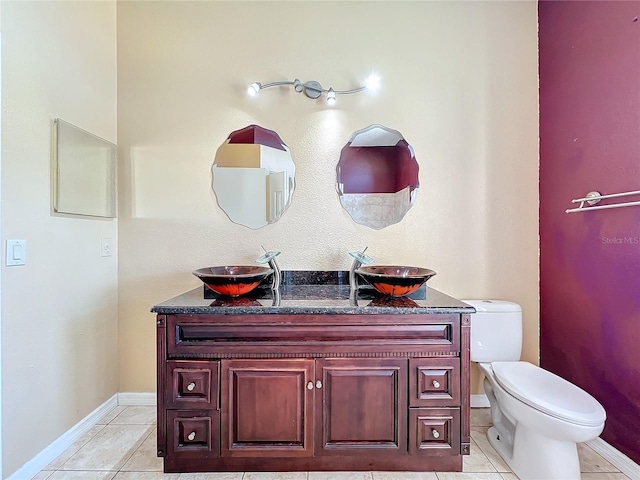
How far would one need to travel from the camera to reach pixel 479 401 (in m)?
2.17

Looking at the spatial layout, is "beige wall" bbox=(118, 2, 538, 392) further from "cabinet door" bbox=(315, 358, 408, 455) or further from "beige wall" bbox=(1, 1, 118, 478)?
"cabinet door" bbox=(315, 358, 408, 455)

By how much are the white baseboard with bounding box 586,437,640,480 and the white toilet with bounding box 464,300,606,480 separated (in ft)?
1.26

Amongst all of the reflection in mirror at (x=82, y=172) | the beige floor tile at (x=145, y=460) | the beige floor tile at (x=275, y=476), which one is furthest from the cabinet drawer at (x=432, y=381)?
the reflection in mirror at (x=82, y=172)

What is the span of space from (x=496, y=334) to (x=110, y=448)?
2.29m

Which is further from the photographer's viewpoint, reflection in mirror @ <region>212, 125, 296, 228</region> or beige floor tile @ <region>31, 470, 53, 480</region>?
reflection in mirror @ <region>212, 125, 296, 228</region>

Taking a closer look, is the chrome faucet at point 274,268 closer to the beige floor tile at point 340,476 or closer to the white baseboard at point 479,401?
the beige floor tile at point 340,476

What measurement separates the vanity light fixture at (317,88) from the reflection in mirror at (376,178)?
269mm

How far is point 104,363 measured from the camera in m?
2.05

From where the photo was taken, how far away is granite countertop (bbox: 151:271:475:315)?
1.48m

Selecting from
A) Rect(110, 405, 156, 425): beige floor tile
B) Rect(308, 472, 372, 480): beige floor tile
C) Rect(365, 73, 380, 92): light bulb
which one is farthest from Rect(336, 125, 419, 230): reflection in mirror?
Rect(110, 405, 156, 425): beige floor tile

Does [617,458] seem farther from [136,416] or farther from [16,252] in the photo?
[16,252]

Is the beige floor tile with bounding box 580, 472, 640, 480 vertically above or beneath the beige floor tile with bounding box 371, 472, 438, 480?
beneath

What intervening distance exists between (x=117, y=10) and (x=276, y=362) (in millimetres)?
2478

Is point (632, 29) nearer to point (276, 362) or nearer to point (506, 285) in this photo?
point (506, 285)
